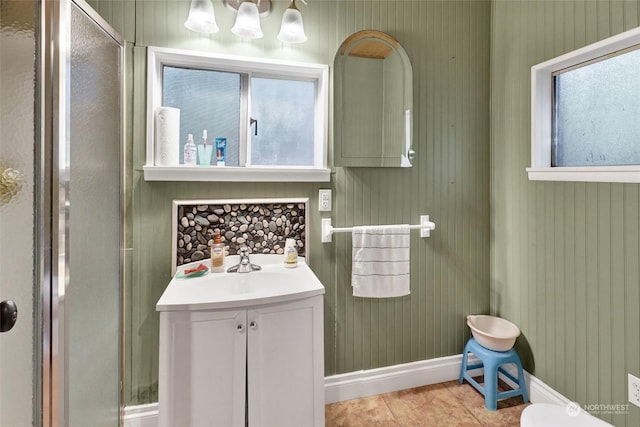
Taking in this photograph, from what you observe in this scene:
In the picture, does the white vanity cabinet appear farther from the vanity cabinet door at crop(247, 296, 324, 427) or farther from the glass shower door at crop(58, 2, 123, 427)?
the glass shower door at crop(58, 2, 123, 427)

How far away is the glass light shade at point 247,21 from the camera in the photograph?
151 cm

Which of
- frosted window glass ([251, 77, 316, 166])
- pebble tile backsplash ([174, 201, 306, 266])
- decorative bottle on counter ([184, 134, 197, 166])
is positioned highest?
frosted window glass ([251, 77, 316, 166])

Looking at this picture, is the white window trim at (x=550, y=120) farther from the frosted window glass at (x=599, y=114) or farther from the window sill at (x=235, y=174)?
the window sill at (x=235, y=174)

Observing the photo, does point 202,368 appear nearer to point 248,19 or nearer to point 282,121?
point 282,121

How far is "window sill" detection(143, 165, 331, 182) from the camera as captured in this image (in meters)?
1.48

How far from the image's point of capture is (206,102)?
1.64 m

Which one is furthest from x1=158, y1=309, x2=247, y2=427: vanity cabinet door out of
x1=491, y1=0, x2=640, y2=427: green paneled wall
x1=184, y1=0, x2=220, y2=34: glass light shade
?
x1=491, y1=0, x2=640, y2=427: green paneled wall

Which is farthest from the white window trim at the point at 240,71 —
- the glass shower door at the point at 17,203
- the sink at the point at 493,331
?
the sink at the point at 493,331

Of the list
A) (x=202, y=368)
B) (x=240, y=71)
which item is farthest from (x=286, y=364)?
(x=240, y=71)

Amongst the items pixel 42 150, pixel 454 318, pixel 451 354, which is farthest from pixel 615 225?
pixel 42 150

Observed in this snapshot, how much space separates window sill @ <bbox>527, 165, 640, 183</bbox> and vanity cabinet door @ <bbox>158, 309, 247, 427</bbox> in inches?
65.6

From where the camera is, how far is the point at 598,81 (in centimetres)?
154

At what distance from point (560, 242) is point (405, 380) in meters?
1.18

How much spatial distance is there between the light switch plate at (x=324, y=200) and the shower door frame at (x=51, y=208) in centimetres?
110
